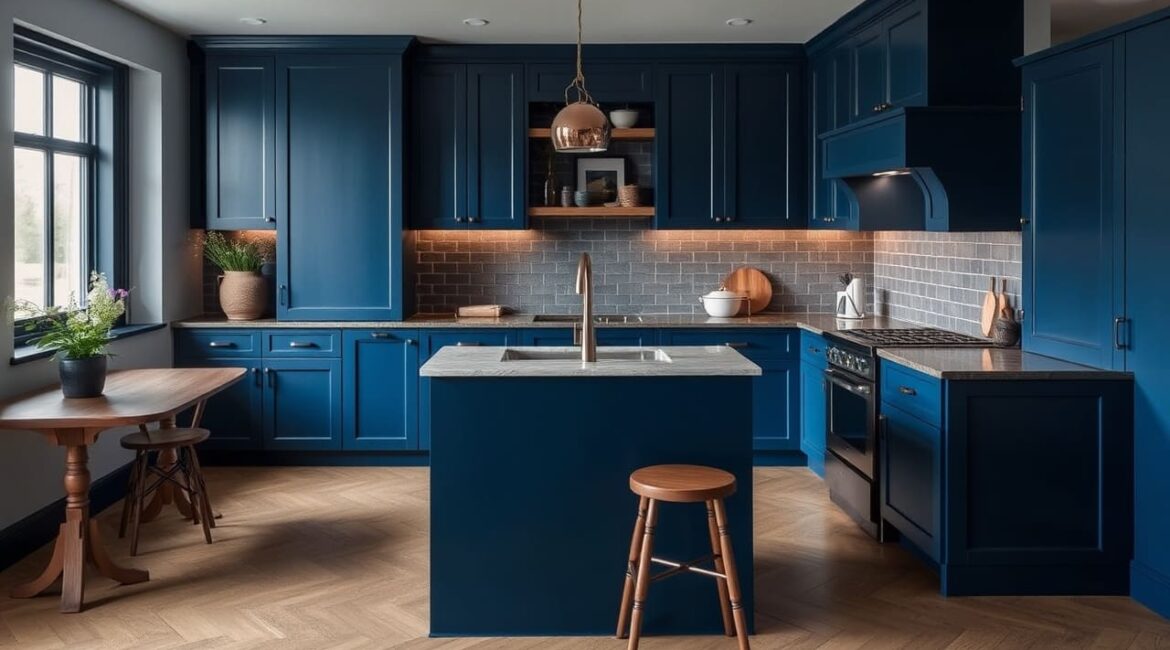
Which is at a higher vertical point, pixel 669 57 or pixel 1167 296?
pixel 669 57

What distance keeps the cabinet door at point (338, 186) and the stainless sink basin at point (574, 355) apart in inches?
98.0

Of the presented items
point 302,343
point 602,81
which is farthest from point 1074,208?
point 302,343

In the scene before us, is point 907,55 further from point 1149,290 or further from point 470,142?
point 470,142

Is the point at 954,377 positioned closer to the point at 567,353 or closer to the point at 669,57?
the point at 567,353

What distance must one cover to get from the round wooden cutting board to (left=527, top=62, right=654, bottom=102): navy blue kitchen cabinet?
1304 mm

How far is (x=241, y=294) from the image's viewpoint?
22.2ft

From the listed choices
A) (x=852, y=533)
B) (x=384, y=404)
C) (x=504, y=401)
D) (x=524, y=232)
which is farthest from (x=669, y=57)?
(x=504, y=401)

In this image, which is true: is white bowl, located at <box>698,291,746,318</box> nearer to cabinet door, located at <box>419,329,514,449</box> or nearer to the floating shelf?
the floating shelf

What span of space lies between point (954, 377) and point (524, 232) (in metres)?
3.73

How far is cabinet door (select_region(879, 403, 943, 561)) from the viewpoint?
4285 mm

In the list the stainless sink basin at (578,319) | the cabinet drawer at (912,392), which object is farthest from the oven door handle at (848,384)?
the stainless sink basin at (578,319)

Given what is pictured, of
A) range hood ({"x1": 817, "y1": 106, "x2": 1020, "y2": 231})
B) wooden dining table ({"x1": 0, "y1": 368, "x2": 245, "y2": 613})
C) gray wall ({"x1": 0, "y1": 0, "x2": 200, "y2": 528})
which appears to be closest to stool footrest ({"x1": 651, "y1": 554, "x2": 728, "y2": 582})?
wooden dining table ({"x1": 0, "y1": 368, "x2": 245, "y2": 613})

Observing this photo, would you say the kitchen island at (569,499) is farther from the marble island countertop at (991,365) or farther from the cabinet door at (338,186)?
the cabinet door at (338,186)

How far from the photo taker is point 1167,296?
3.82m
